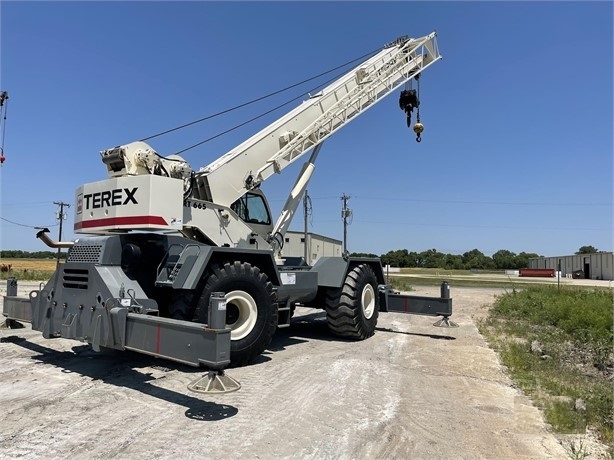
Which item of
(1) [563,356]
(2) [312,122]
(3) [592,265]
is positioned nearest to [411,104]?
(2) [312,122]

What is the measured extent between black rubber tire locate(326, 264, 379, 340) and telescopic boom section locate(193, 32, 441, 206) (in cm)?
275

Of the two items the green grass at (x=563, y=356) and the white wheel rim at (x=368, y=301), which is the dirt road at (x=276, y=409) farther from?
the white wheel rim at (x=368, y=301)

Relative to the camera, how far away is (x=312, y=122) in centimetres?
1067

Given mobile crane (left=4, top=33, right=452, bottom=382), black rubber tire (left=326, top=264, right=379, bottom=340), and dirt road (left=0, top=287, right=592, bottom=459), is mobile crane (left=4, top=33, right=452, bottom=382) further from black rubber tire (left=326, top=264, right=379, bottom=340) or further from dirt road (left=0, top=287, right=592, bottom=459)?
dirt road (left=0, top=287, right=592, bottom=459)

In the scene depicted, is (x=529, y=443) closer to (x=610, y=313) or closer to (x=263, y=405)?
(x=263, y=405)

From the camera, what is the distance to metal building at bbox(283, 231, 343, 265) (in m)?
10.7

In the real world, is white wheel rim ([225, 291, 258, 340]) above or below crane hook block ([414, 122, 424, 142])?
below

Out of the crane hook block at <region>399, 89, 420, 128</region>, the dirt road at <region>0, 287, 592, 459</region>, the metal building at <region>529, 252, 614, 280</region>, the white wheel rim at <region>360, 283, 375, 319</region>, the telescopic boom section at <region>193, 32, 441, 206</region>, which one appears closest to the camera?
the dirt road at <region>0, 287, 592, 459</region>

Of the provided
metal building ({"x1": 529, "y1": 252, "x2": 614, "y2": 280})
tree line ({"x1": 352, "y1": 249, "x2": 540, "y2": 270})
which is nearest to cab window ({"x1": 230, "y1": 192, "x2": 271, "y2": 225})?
metal building ({"x1": 529, "y1": 252, "x2": 614, "y2": 280})

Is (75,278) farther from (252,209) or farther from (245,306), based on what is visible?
(252,209)

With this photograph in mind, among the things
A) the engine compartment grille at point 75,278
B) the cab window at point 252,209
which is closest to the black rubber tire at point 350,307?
the cab window at point 252,209

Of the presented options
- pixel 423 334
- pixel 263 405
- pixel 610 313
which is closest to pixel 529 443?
pixel 263 405

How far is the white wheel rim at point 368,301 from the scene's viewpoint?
10.1m

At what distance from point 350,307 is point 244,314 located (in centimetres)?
292
